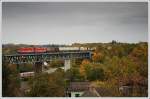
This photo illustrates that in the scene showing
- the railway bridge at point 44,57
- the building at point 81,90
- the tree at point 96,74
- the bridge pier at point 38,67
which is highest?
the railway bridge at point 44,57

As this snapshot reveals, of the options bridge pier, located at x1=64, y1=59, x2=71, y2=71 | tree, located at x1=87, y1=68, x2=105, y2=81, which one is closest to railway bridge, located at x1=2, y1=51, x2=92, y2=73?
bridge pier, located at x1=64, y1=59, x2=71, y2=71

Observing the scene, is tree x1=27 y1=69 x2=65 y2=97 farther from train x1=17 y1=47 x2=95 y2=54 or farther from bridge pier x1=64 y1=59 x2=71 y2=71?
train x1=17 y1=47 x2=95 y2=54

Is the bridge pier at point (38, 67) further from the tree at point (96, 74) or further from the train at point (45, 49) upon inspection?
the tree at point (96, 74)

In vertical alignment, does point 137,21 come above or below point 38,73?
above

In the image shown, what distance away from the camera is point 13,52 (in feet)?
20.3

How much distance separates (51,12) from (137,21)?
627 mm

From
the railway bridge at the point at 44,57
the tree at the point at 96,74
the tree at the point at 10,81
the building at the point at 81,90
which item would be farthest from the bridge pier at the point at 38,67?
the tree at the point at 96,74

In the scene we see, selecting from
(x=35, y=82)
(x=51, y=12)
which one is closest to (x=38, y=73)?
(x=35, y=82)

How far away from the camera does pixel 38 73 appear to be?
6.20 metres

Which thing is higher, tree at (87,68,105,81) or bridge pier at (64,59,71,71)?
bridge pier at (64,59,71,71)

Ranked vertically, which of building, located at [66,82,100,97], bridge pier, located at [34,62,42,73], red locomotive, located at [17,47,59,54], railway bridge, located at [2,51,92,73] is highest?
red locomotive, located at [17,47,59,54]

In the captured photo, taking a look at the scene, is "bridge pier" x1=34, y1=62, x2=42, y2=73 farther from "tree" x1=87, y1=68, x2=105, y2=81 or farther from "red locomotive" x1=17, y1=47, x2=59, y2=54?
"tree" x1=87, y1=68, x2=105, y2=81

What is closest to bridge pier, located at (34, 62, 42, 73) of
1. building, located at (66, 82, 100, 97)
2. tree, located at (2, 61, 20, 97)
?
tree, located at (2, 61, 20, 97)

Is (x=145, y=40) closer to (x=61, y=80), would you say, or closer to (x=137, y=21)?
(x=137, y=21)
